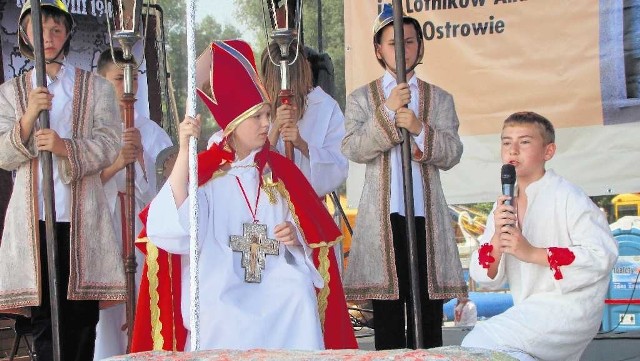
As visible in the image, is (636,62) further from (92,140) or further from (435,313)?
(92,140)

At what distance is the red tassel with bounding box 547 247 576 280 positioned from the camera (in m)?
3.68

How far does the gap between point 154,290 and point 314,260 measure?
69cm

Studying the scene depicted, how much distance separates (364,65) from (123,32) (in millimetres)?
1952

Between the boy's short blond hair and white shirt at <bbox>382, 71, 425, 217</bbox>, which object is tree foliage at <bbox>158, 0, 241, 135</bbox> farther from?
the boy's short blond hair

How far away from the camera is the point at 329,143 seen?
5602 millimetres

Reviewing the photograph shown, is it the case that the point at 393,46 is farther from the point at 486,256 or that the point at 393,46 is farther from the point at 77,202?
the point at 77,202

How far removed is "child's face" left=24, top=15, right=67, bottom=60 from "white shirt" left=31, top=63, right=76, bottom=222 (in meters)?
0.09

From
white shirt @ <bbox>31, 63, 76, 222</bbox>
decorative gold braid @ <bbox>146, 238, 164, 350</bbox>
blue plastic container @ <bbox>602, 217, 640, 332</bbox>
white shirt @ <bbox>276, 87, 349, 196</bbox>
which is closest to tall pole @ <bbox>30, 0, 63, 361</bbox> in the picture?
white shirt @ <bbox>31, 63, 76, 222</bbox>

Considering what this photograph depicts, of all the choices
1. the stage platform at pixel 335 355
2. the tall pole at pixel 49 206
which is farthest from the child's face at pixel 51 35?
the stage platform at pixel 335 355

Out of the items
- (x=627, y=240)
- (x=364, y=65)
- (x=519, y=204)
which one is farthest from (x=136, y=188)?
(x=627, y=240)

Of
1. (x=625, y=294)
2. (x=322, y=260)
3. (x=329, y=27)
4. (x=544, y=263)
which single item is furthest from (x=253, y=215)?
(x=329, y=27)

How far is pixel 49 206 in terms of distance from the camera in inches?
180

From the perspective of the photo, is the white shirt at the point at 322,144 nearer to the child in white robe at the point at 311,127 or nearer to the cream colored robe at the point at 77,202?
the child in white robe at the point at 311,127

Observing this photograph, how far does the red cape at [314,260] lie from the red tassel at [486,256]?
862 millimetres
